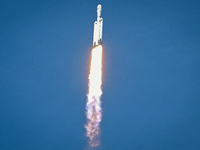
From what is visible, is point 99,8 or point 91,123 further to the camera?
point 91,123

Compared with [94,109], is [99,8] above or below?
above

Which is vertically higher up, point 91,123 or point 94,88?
point 94,88

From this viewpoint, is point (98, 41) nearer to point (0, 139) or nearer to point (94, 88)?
point (94, 88)

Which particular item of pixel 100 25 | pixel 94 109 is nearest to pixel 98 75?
pixel 94 109

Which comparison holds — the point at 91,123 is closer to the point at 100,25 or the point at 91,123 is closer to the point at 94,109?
the point at 94,109

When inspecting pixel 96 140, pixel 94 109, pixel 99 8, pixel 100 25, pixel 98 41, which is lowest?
pixel 96 140

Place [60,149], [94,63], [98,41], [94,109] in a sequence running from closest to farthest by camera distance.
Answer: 1. [98,41]
2. [94,63]
3. [94,109]
4. [60,149]

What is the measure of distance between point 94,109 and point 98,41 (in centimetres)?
1046

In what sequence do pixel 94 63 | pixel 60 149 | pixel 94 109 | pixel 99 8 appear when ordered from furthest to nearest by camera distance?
pixel 60 149 → pixel 94 109 → pixel 94 63 → pixel 99 8

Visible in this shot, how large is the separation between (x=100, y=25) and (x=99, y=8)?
3.20 meters

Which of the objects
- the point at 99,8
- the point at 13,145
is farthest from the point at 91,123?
the point at 13,145

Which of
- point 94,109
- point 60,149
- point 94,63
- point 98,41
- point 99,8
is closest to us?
point 98,41

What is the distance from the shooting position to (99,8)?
979 inches

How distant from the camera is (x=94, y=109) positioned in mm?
29156
